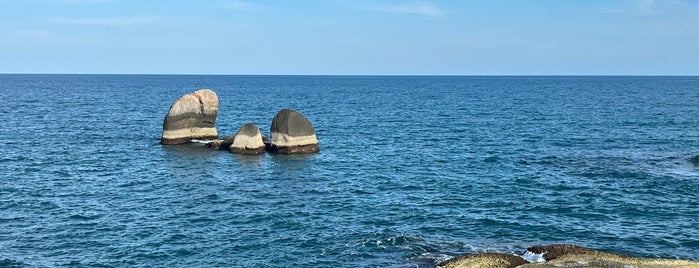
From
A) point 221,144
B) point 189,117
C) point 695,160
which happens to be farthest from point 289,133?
point 695,160

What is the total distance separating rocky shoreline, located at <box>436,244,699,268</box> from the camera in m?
24.2

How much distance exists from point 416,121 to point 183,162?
45009 millimetres

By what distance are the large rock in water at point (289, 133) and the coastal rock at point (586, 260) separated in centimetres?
3189

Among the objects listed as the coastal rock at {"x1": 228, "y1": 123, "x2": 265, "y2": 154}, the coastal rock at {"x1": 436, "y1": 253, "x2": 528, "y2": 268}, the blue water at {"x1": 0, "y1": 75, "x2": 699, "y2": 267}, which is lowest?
the blue water at {"x1": 0, "y1": 75, "x2": 699, "y2": 267}

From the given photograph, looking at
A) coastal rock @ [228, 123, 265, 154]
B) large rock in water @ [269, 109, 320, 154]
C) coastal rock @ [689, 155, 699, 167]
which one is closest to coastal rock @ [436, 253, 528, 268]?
large rock in water @ [269, 109, 320, 154]

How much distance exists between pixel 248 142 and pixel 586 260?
3803cm

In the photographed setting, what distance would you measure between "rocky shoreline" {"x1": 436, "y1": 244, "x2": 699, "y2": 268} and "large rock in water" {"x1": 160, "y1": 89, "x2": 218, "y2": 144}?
4096cm

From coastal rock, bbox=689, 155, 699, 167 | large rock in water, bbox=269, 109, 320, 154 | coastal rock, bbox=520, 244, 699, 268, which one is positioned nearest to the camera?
coastal rock, bbox=520, 244, 699, 268

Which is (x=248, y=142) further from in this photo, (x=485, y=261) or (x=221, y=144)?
(x=485, y=261)

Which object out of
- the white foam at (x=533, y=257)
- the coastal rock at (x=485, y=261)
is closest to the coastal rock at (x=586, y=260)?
the white foam at (x=533, y=257)

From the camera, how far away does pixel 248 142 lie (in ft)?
189

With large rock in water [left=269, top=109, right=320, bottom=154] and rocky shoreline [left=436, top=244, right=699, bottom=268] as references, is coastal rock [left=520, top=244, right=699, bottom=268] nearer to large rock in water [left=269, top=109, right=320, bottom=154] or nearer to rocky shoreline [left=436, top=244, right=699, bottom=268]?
rocky shoreline [left=436, top=244, right=699, bottom=268]

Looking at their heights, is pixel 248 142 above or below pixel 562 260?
above

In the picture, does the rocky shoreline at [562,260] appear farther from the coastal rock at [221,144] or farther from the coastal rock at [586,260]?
the coastal rock at [221,144]
